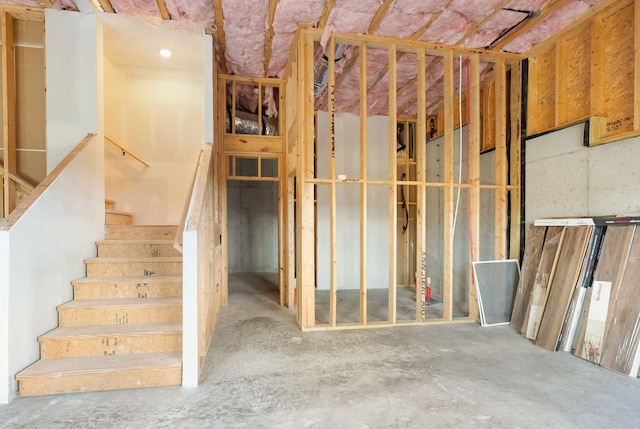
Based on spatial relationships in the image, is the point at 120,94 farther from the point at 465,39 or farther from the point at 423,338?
the point at 423,338

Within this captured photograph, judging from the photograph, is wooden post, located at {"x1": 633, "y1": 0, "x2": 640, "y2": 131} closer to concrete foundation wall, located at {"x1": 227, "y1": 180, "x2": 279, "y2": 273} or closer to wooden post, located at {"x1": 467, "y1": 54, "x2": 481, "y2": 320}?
wooden post, located at {"x1": 467, "y1": 54, "x2": 481, "y2": 320}

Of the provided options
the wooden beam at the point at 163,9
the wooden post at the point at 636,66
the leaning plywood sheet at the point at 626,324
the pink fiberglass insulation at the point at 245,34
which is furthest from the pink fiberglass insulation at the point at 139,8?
the leaning plywood sheet at the point at 626,324

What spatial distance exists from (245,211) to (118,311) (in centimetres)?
579

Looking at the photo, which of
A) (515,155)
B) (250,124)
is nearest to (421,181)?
(515,155)

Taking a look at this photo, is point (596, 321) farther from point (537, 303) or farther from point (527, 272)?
point (527, 272)

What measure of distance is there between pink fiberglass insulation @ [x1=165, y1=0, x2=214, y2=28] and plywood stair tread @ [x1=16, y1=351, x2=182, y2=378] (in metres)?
3.52

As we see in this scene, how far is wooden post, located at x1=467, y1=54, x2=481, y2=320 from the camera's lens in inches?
153

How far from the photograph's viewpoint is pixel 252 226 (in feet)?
27.9

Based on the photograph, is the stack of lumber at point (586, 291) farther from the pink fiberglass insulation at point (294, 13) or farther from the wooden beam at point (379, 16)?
the pink fiberglass insulation at point (294, 13)

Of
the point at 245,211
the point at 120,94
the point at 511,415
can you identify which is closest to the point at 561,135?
the point at 511,415

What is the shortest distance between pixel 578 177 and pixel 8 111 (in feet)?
21.4

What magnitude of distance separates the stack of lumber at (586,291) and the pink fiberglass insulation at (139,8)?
5.09 metres

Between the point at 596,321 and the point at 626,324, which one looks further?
the point at 596,321

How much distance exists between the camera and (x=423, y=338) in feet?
11.0
